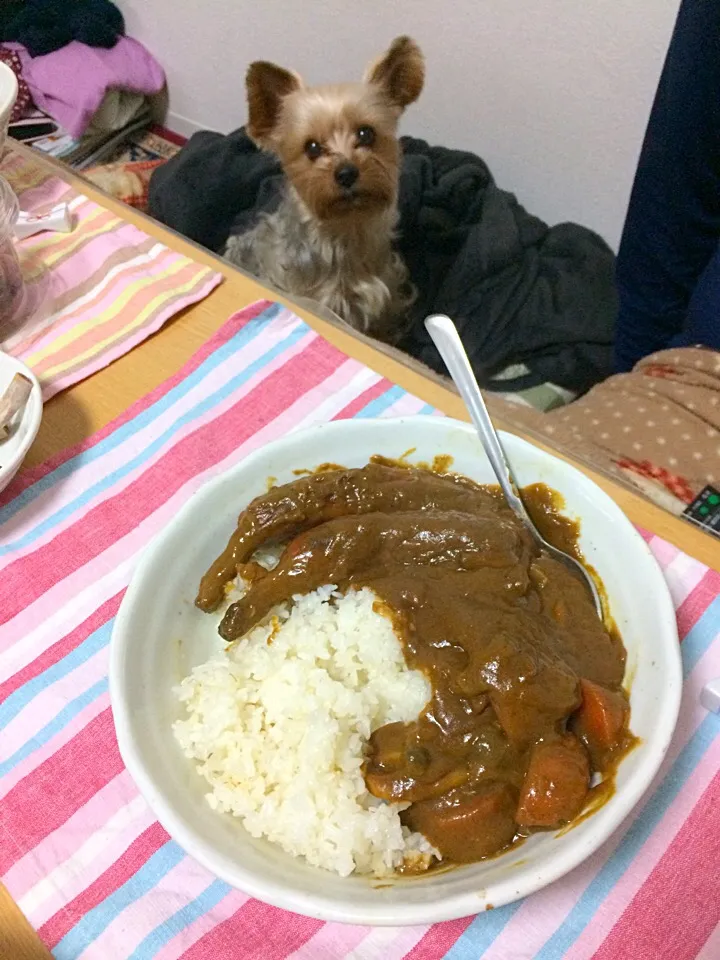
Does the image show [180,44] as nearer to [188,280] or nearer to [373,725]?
[188,280]

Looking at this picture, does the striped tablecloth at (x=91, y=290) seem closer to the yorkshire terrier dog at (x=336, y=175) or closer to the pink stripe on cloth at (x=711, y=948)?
the yorkshire terrier dog at (x=336, y=175)

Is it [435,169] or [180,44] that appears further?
[180,44]

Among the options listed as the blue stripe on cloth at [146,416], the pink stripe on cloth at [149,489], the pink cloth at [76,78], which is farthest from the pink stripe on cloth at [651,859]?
the pink cloth at [76,78]

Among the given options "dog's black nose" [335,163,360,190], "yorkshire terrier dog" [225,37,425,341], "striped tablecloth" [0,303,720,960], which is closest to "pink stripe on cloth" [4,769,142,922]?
"striped tablecloth" [0,303,720,960]

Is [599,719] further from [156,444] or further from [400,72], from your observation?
[400,72]

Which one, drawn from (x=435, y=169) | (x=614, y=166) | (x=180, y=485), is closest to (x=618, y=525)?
(x=180, y=485)

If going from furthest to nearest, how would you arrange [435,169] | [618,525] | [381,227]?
1. [435,169]
2. [381,227]
3. [618,525]
